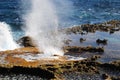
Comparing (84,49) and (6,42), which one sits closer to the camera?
(84,49)

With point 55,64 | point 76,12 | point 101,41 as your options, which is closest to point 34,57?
point 55,64

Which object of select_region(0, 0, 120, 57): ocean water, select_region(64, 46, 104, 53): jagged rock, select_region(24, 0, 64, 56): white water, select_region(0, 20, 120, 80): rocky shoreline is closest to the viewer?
select_region(0, 20, 120, 80): rocky shoreline

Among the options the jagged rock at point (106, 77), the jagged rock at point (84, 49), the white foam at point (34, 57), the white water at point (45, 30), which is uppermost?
Answer: the white water at point (45, 30)

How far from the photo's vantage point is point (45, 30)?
7794 centimetres

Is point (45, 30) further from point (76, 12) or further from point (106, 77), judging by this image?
point (106, 77)

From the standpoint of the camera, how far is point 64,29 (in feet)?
256

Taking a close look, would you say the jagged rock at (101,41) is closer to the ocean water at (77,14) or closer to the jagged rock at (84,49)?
the ocean water at (77,14)

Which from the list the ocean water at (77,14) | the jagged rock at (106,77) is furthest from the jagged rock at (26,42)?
the jagged rock at (106,77)

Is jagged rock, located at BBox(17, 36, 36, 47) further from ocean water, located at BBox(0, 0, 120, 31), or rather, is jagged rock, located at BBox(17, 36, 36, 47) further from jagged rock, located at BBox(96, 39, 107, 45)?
ocean water, located at BBox(0, 0, 120, 31)

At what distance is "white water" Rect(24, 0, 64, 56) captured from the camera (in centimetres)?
5926

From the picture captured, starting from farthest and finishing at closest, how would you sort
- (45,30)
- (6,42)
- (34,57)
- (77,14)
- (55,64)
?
(77,14)
(45,30)
(6,42)
(34,57)
(55,64)

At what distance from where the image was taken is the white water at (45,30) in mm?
59263

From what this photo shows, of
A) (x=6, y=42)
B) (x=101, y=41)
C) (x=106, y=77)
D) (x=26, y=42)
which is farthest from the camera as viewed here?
(x=101, y=41)

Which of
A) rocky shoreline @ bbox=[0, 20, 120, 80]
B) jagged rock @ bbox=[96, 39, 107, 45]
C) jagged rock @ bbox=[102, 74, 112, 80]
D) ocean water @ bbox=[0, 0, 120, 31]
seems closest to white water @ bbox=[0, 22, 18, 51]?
rocky shoreline @ bbox=[0, 20, 120, 80]
